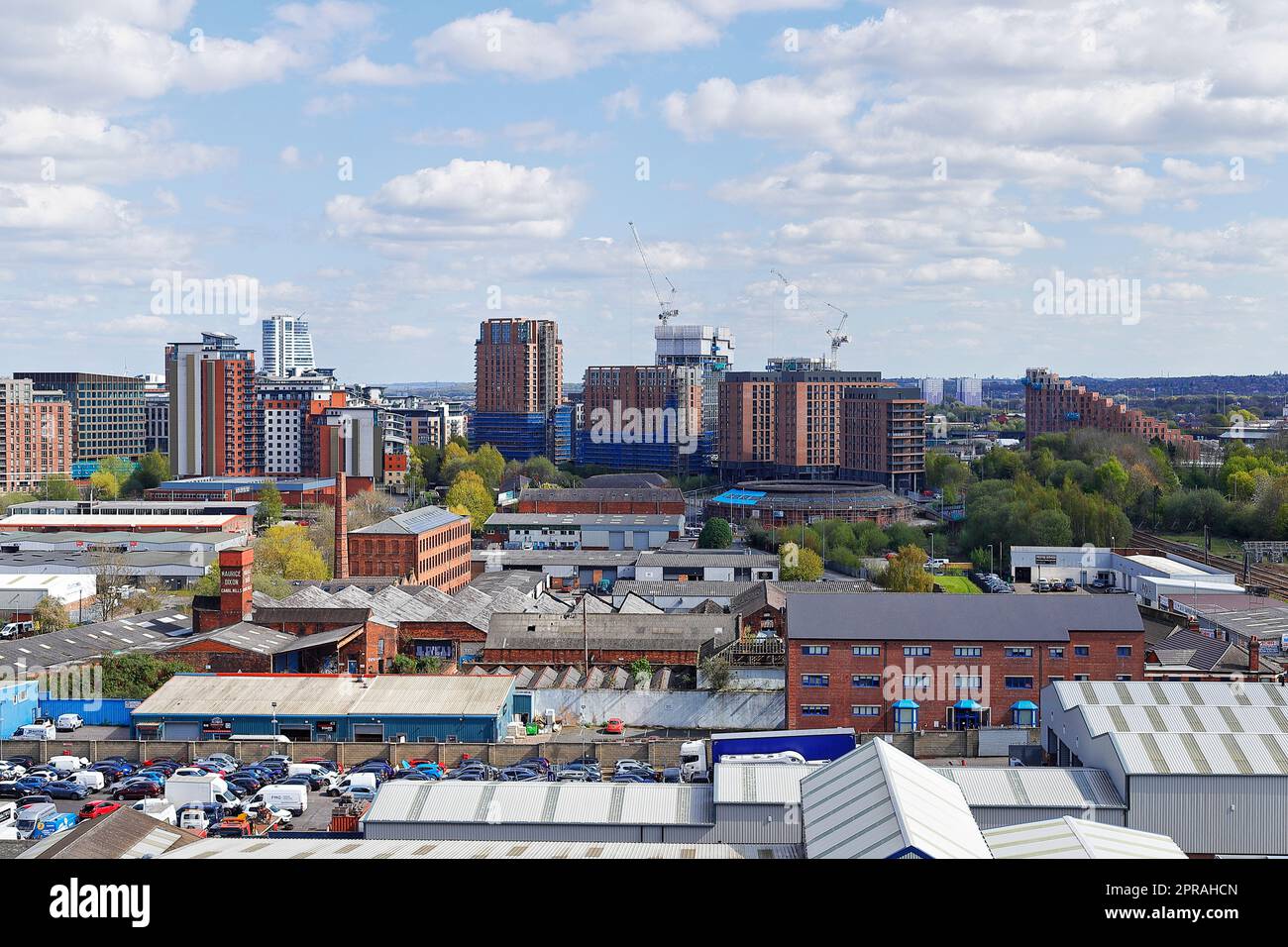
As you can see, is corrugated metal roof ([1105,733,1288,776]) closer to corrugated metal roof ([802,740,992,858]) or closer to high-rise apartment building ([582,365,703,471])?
corrugated metal roof ([802,740,992,858])

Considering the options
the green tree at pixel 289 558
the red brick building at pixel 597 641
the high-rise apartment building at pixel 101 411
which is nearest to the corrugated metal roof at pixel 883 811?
the red brick building at pixel 597 641

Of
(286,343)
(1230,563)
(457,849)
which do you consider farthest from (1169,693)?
(286,343)

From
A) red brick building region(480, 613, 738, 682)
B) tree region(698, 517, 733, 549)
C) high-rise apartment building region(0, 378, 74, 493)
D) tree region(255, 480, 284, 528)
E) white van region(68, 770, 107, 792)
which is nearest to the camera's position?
white van region(68, 770, 107, 792)

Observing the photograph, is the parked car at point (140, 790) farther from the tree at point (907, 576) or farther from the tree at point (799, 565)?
the tree at point (799, 565)

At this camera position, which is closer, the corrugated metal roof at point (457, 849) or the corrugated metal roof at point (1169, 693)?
the corrugated metal roof at point (457, 849)

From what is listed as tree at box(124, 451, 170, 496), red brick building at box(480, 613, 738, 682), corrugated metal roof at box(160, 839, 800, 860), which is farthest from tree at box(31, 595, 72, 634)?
tree at box(124, 451, 170, 496)

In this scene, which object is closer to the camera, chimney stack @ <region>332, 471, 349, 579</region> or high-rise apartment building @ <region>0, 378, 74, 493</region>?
chimney stack @ <region>332, 471, 349, 579</region>

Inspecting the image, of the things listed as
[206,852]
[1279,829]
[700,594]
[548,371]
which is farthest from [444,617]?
[548,371]
